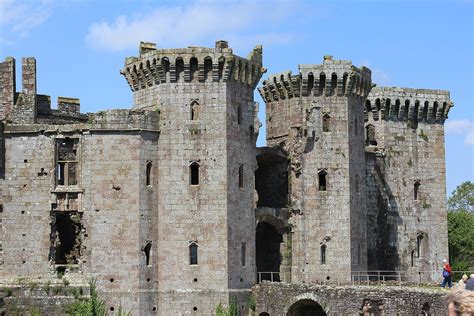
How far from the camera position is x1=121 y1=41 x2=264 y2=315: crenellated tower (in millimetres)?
43656

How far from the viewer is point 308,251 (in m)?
49.0

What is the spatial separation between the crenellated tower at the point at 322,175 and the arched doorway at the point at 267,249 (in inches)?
69.5

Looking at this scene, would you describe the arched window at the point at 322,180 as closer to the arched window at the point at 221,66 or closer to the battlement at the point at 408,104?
the arched window at the point at 221,66

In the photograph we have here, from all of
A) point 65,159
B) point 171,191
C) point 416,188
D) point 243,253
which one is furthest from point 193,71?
point 416,188

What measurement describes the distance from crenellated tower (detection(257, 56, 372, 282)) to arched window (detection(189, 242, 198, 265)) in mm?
5653

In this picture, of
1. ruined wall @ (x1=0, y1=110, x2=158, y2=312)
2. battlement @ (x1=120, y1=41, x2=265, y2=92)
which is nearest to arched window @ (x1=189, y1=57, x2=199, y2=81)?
battlement @ (x1=120, y1=41, x2=265, y2=92)

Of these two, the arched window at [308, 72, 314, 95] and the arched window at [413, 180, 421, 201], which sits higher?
the arched window at [308, 72, 314, 95]

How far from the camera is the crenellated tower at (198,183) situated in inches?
1719

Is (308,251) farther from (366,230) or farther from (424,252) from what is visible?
(424,252)

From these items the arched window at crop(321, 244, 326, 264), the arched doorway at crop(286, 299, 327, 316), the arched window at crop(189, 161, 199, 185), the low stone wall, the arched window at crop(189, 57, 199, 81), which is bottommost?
the arched doorway at crop(286, 299, 327, 316)

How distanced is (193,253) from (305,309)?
749cm

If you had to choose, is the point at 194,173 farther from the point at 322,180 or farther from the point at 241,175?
the point at 322,180

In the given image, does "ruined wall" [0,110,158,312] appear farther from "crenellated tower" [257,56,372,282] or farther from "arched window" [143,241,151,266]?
"crenellated tower" [257,56,372,282]

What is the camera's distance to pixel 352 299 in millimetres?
41750
